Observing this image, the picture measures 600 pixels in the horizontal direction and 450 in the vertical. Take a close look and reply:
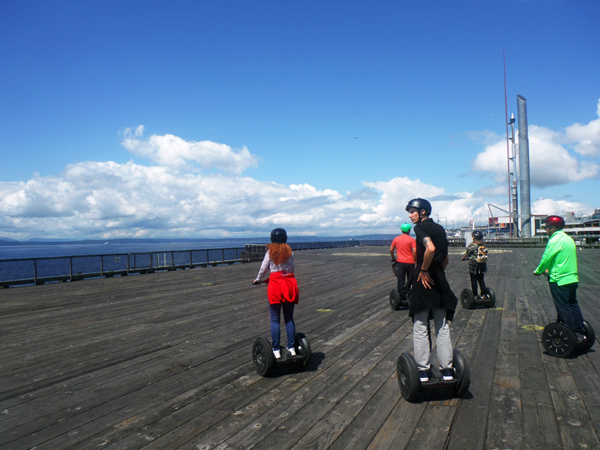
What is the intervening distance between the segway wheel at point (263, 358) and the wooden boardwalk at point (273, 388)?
0.52 ft

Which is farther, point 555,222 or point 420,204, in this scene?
point 555,222

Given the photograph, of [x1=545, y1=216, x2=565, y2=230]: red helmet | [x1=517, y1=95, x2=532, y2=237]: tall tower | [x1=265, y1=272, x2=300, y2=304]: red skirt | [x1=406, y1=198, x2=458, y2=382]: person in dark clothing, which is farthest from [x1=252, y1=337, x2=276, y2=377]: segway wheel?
[x1=517, y1=95, x2=532, y2=237]: tall tower

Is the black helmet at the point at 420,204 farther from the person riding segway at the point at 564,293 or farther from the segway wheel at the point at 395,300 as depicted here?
the segway wheel at the point at 395,300

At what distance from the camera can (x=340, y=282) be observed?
14.0m

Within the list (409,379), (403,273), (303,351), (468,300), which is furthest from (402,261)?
(409,379)

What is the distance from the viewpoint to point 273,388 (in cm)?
416

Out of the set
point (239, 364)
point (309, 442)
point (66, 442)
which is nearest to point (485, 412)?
point (309, 442)

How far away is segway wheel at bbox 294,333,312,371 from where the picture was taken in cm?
457

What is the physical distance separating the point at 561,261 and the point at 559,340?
1.02m

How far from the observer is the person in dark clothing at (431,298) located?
3.64m

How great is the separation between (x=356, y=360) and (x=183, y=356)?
2402 millimetres

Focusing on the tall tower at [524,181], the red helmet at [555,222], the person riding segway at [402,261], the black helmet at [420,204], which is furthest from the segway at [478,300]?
the tall tower at [524,181]

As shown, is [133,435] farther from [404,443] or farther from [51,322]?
[51,322]

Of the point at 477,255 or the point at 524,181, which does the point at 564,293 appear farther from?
the point at 524,181
